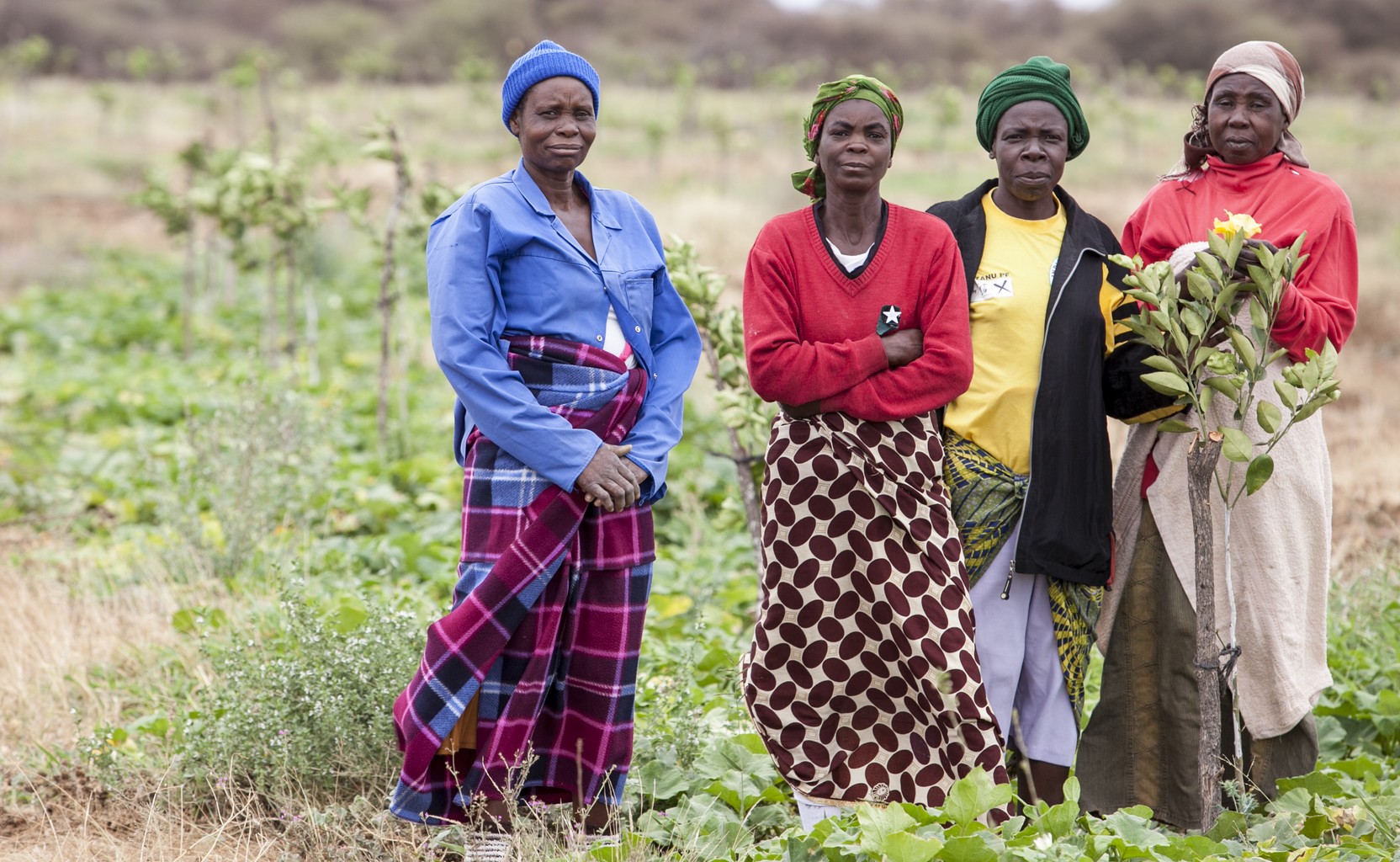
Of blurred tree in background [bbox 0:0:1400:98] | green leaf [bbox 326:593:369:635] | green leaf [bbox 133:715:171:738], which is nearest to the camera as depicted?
green leaf [bbox 133:715:171:738]

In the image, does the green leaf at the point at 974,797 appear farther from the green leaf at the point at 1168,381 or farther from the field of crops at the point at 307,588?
the green leaf at the point at 1168,381

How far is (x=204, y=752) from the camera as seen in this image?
3119 mm

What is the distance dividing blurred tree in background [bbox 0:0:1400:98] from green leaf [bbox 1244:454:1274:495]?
33.2 meters

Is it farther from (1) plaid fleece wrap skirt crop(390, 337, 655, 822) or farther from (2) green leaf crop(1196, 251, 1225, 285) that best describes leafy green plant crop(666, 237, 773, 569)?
(2) green leaf crop(1196, 251, 1225, 285)

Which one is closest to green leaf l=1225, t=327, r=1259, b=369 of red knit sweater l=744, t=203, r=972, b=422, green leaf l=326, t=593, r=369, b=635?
red knit sweater l=744, t=203, r=972, b=422

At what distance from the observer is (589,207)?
9.33 feet

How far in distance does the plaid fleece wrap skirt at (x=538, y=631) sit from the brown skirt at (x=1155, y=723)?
119 centimetres

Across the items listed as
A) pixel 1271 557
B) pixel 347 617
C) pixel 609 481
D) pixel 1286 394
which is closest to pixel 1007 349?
pixel 1286 394

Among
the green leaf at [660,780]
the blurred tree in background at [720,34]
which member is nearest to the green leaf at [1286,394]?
the green leaf at [660,780]

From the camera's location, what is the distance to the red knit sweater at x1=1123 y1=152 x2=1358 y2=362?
271 centimetres

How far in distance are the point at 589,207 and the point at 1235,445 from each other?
59.6 inches

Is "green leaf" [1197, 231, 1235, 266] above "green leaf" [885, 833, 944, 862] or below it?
above

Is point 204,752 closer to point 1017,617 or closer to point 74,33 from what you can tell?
point 1017,617

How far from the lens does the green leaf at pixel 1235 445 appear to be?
94.8 inches
